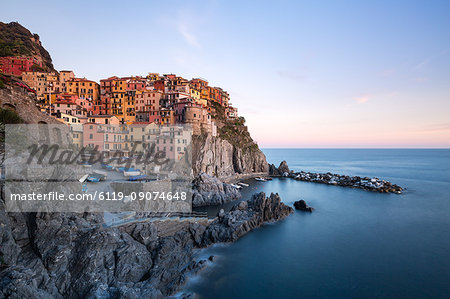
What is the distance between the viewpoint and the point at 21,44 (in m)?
61.9

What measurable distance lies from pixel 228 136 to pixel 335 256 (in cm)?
4345

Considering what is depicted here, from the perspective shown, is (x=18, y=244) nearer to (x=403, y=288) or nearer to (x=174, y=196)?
(x=174, y=196)

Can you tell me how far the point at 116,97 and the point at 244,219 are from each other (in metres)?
45.4

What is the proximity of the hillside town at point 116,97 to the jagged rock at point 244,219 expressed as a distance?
91.2 ft

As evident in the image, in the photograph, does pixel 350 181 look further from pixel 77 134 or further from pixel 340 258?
pixel 77 134

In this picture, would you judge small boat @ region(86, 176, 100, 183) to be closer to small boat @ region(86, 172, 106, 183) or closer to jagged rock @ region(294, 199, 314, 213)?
small boat @ region(86, 172, 106, 183)

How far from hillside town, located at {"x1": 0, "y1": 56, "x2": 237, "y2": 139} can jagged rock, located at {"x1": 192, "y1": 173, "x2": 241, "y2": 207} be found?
56.9 feet

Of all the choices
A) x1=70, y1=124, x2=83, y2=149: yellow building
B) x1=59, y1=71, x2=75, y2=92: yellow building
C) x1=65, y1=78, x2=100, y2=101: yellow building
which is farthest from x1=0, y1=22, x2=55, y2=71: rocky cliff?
x1=70, y1=124, x2=83, y2=149: yellow building

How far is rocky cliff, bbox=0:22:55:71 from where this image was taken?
5759 centimetres

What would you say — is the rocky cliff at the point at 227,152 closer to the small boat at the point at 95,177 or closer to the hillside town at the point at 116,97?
the hillside town at the point at 116,97

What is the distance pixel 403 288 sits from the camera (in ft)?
53.6

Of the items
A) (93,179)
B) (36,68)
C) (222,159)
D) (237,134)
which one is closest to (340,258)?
(93,179)

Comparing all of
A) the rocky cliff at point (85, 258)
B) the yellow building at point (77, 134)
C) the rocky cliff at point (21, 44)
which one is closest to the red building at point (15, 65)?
the rocky cliff at point (21, 44)

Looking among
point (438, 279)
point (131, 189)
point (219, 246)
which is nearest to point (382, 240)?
point (438, 279)
